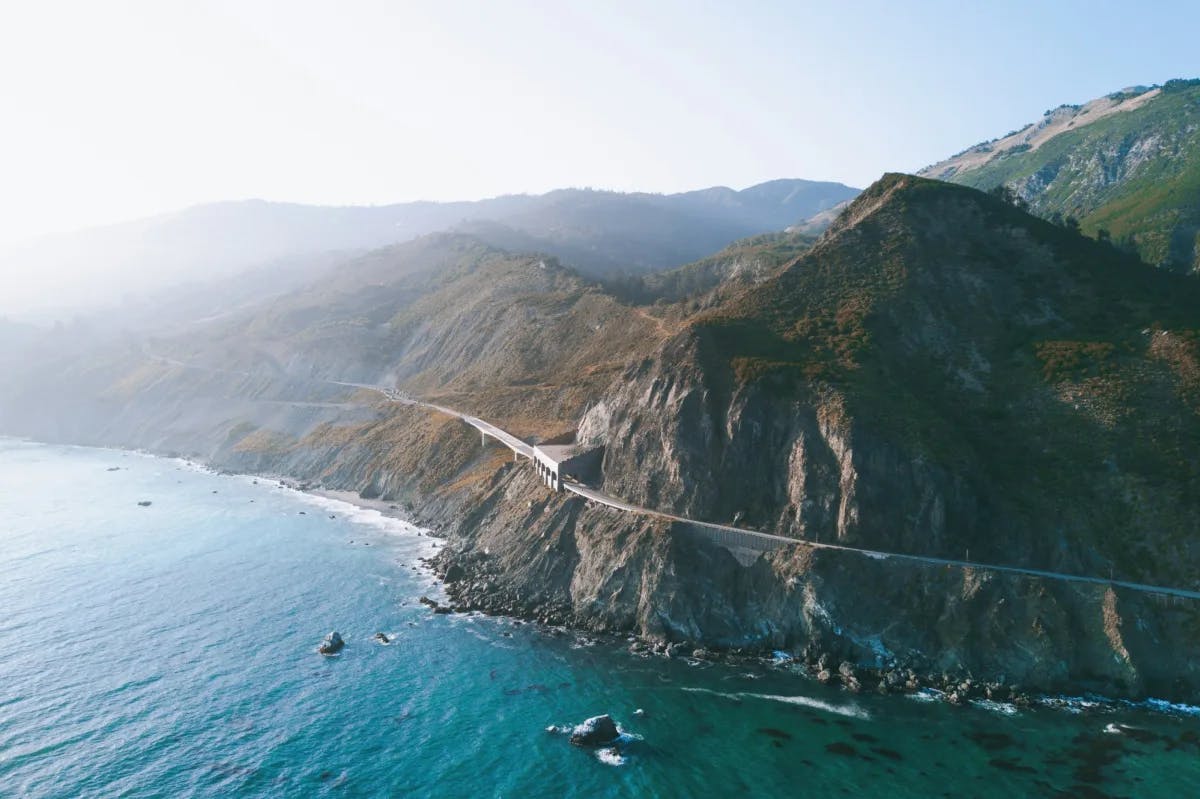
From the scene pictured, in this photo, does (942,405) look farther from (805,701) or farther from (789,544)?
(805,701)

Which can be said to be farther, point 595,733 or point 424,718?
point 424,718

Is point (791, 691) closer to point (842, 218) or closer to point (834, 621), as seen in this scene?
point (834, 621)

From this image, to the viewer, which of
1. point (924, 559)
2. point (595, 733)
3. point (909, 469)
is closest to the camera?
point (595, 733)

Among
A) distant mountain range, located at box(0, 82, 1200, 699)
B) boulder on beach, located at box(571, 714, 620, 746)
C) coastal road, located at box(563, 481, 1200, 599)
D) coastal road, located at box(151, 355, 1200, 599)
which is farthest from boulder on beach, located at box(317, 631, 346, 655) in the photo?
coastal road, located at box(563, 481, 1200, 599)

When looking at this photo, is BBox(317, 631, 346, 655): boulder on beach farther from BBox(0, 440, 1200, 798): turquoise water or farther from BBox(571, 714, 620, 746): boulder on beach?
BBox(571, 714, 620, 746): boulder on beach

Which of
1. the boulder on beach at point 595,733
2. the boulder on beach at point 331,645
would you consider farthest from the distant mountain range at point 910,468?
the boulder on beach at point 595,733

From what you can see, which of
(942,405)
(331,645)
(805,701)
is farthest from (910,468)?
(331,645)
